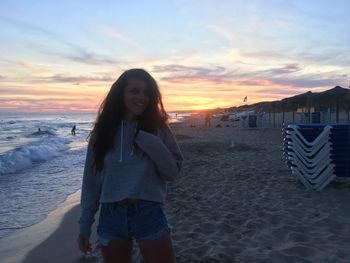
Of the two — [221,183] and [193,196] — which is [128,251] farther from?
[221,183]

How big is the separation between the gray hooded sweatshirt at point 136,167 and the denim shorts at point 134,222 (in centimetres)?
5

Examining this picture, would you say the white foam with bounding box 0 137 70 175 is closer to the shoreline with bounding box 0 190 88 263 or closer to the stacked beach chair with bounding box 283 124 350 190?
the shoreline with bounding box 0 190 88 263

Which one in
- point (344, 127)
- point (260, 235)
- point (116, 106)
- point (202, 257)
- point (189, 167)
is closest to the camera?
point (116, 106)

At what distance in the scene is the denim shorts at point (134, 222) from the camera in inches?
88.5

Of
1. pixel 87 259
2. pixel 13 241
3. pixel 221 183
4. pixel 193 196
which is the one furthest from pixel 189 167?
pixel 87 259

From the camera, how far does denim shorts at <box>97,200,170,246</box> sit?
7.38 ft

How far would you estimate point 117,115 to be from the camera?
2418mm

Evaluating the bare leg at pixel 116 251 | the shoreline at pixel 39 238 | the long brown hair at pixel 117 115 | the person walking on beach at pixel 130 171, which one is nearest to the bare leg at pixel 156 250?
the person walking on beach at pixel 130 171

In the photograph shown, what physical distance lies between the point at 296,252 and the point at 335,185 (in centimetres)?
392

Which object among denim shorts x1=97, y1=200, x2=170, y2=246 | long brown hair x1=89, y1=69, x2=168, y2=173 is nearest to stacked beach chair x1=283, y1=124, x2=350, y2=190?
long brown hair x1=89, y1=69, x2=168, y2=173

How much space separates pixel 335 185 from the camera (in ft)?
26.3

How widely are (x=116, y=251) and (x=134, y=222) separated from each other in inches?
8.0

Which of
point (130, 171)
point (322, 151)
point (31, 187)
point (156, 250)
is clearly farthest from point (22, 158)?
point (156, 250)

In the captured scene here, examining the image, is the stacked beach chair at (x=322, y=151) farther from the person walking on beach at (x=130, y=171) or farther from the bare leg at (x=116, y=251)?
the bare leg at (x=116, y=251)
